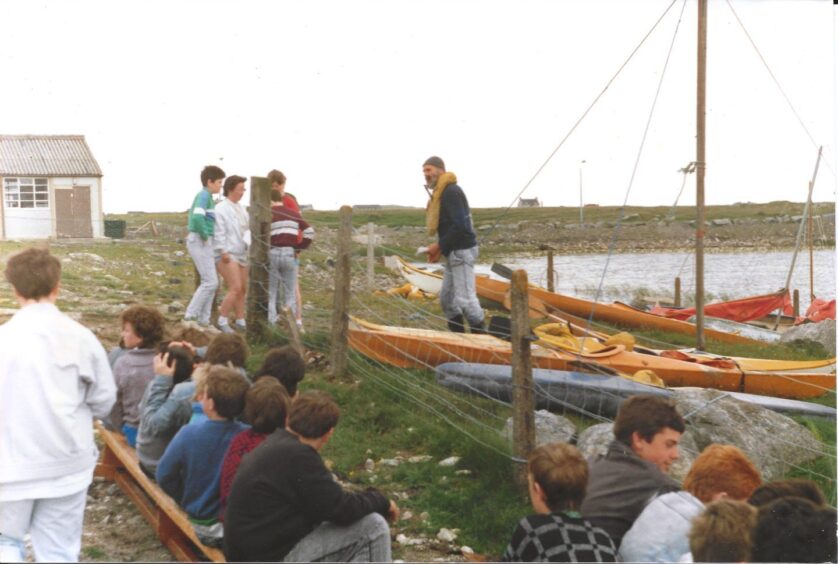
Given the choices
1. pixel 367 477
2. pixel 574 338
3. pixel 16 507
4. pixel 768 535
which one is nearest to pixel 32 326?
pixel 16 507

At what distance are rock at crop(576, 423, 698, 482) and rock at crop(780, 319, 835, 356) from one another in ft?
29.9

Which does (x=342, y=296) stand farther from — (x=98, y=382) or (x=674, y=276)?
(x=674, y=276)

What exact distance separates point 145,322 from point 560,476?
9.86 ft

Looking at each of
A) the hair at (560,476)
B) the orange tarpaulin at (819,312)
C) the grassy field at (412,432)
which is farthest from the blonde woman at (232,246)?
the orange tarpaulin at (819,312)

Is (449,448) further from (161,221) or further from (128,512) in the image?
(161,221)

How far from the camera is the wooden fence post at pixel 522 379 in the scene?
587 centimetres

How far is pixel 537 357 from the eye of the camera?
27.4 ft

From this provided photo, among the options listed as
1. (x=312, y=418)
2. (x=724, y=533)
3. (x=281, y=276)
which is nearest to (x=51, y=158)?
(x=281, y=276)

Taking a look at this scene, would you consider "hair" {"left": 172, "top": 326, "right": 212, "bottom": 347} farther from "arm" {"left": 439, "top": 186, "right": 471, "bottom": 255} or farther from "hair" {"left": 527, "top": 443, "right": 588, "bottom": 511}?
"hair" {"left": 527, "top": 443, "right": 588, "bottom": 511}

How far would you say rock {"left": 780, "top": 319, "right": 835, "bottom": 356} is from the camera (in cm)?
1462

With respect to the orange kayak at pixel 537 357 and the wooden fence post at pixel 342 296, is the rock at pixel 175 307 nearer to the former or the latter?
the orange kayak at pixel 537 357

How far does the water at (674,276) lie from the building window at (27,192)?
11.7 metres

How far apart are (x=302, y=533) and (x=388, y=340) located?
4.77m

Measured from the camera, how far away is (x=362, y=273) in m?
20.6
